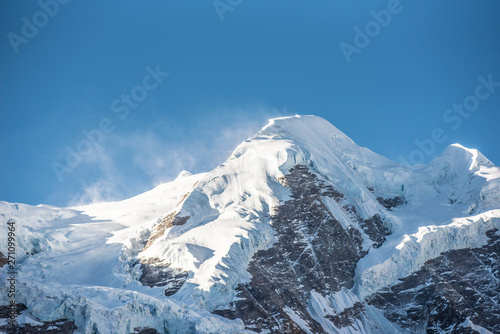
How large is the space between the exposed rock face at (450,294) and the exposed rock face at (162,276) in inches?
1966

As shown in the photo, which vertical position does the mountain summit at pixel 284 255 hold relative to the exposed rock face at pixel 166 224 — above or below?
below

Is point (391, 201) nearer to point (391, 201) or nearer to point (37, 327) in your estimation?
point (391, 201)

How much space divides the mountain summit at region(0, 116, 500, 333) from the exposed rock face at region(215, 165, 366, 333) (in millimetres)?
354

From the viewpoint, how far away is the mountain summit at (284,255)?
385ft

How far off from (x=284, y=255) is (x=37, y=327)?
66.5 meters

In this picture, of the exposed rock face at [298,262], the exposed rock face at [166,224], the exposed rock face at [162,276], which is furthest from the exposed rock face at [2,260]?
the exposed rock face at [298,262]

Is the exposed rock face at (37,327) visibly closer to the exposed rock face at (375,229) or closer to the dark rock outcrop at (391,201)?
the exposed rock face at (375,229)

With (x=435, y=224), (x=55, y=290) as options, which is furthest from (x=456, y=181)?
(x=55, y=290)

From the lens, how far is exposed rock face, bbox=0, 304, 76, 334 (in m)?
103

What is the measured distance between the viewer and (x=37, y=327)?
10525cm

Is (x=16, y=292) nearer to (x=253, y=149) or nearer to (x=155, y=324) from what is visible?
(x=155, y=324)

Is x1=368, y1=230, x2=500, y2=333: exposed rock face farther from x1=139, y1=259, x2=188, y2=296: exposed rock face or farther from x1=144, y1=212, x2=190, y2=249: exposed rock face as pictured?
x1=144, y1=212, x2=190, y2=249: exposed rock face

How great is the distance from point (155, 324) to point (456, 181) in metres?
115

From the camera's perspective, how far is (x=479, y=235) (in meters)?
150
